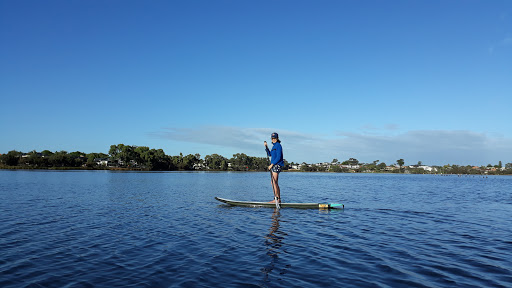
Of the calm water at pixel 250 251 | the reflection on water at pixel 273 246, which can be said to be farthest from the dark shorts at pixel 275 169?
the reflection on water at pixel 273 246

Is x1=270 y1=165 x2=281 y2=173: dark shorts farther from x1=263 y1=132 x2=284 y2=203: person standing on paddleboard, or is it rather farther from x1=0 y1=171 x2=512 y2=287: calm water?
x1=0 y1=171 x2=512 y2=287: calm water

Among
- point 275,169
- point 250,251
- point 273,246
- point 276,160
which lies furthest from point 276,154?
point 250,251

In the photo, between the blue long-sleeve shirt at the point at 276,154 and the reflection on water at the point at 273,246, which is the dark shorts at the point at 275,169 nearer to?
the blue long-sleeve shirt at the point at 276,154

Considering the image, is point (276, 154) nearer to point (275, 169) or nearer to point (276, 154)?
point (276, 154)

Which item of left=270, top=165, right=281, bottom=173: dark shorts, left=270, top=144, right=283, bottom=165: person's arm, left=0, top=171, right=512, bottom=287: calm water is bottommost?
left=0, top=171, right=512, bottom=287: calm water

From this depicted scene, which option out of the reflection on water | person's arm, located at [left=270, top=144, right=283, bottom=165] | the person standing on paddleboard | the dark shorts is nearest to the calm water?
the reflection on water

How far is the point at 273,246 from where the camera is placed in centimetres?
1036

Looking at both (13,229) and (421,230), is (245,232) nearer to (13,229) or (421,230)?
(421,230)

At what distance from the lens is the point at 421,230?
13.8 metres

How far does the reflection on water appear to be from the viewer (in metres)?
7.82

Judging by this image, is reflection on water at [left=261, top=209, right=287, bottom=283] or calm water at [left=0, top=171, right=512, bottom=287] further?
reflection on water at [left=261, top=209, right=287, bottom=283]

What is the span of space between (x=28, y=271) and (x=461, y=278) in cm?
1061

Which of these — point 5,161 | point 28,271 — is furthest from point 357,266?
point 5,161

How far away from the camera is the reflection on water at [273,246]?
7.82 metres
